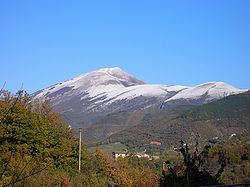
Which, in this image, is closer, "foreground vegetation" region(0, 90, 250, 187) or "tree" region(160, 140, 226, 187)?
"tree" region(160, 140, 226, 187)

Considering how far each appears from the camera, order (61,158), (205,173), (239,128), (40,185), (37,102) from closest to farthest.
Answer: (205,173)
(40,185)
(61,158)
(37,102)
(239,128)

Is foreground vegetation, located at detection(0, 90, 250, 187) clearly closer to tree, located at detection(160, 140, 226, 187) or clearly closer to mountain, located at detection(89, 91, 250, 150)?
tree, located at detection(160, 140, 226, 187)

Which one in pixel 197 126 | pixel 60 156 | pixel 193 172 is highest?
pixel 197 126

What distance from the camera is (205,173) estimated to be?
1102 cm

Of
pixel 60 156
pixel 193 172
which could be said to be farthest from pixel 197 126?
→ pixel 193 172

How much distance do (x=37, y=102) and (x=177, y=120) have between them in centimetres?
7756

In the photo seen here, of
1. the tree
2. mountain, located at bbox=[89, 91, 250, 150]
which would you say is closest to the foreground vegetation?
the tree

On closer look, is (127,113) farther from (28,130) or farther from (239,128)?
(28,130)

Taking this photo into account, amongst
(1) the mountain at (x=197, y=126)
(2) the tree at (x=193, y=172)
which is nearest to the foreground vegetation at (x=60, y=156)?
(2) the tree at (x=193, y=172)

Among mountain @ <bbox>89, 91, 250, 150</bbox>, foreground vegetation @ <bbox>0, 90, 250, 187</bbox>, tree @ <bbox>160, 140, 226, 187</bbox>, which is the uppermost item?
mountain @ <bbox>89, 91, 250, 150</bbox>

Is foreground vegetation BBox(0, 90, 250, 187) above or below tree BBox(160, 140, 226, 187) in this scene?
above

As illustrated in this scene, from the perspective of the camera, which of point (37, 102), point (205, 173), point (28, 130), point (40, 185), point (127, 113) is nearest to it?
point (205, 173)

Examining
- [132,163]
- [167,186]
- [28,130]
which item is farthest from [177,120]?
[167,186]

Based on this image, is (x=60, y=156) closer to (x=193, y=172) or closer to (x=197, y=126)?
(x=193, y=172)
